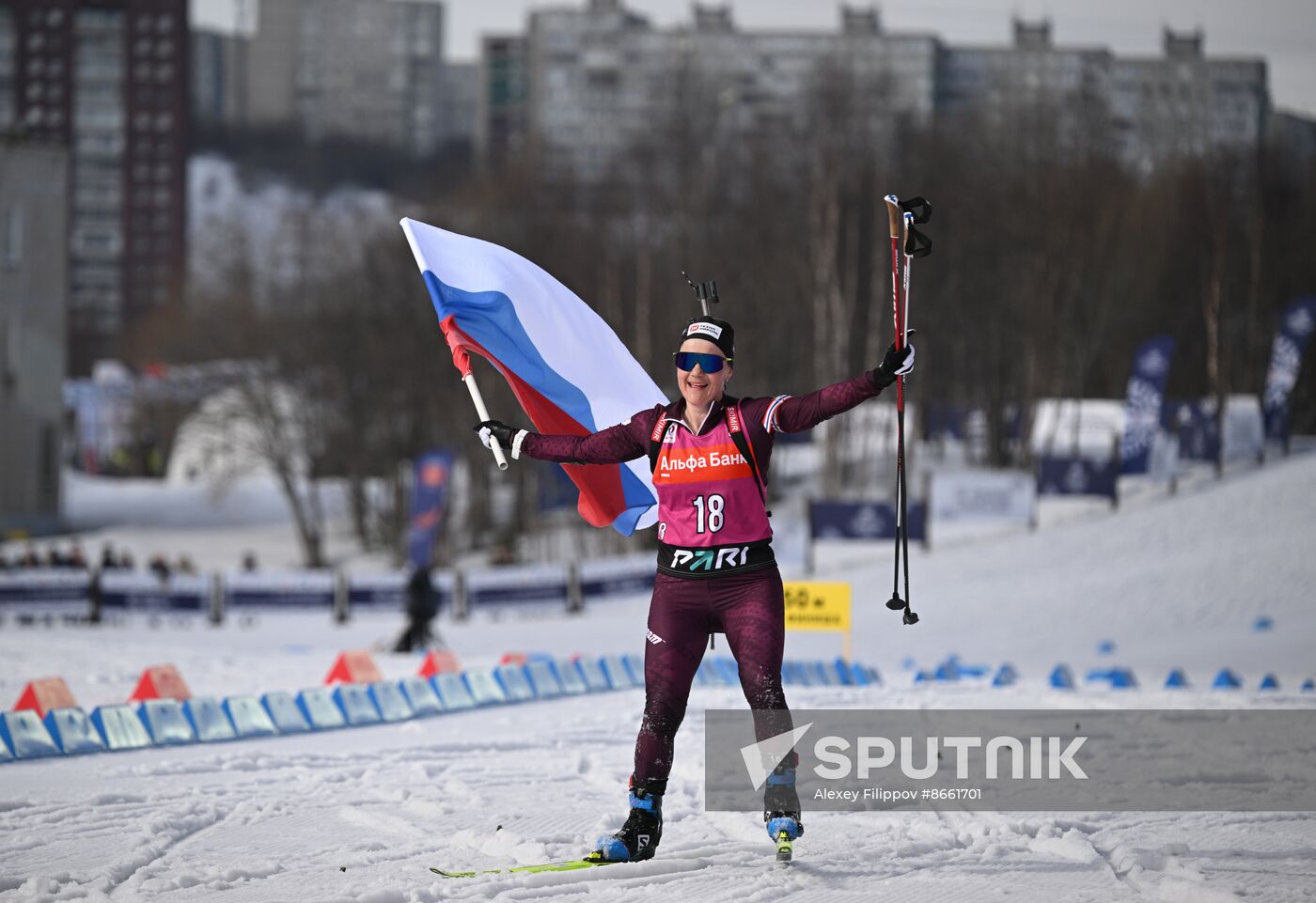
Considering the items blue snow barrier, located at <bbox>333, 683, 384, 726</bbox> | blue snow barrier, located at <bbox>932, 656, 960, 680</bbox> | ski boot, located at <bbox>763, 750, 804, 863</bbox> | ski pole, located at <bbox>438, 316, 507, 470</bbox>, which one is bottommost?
blue snow barrier, located at <bbox>932, 656, 960, 680</bbox>

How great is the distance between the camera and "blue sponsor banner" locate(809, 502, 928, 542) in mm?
28422

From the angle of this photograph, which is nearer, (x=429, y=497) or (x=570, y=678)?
(x=570, y=678)

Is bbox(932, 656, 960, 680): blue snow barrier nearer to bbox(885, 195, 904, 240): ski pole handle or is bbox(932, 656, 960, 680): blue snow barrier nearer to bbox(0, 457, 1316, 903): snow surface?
bbox(0, 457, 1316, 903): snow surface

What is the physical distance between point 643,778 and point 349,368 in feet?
131

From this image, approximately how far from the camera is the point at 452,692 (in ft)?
42.0

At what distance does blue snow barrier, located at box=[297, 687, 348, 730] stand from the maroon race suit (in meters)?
5.17

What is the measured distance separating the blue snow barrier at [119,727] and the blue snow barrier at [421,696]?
89.4 inches

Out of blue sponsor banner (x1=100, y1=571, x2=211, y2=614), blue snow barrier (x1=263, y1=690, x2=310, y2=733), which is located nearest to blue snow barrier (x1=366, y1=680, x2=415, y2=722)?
blue snow barrier (x1=263, y1=690, x2=310, y2=733)

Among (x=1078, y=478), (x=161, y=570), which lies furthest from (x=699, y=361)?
(x=1078, y=478)

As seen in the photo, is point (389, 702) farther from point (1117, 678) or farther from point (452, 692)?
point (1117, 678)

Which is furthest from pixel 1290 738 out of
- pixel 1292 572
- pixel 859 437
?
pixel 859 437

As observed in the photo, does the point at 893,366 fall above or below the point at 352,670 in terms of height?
above

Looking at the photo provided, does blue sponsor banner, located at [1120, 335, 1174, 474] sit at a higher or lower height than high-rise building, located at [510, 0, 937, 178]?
lower

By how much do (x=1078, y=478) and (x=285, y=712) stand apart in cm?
2192
